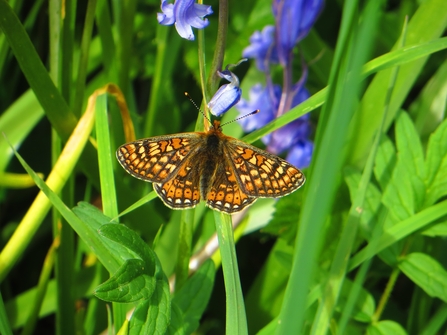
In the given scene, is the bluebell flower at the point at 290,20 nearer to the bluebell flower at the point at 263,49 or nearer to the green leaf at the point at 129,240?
the bluebell flower at the point at 263,49

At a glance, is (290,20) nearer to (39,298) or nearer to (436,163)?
(436,163)

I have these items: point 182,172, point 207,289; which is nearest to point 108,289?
point 207,289

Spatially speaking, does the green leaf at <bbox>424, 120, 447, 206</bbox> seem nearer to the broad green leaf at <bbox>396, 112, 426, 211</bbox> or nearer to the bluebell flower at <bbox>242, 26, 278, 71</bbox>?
the broad green leaf at <bbox>396, 112, 426, 211</bbox>

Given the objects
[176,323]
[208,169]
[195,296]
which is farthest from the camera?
Result: [208,169]

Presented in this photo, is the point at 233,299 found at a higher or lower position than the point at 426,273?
higher

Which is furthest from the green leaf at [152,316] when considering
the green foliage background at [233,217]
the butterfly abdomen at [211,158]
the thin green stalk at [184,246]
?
the butterfly abdomen at [211,158]

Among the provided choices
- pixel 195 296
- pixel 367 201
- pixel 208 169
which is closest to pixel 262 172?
pixel 208 169

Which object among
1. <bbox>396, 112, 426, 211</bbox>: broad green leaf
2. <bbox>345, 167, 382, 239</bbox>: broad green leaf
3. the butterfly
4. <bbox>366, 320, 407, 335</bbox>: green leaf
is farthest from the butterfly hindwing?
<bbox>366, 320, 407, 335</bbox>: green leaf
